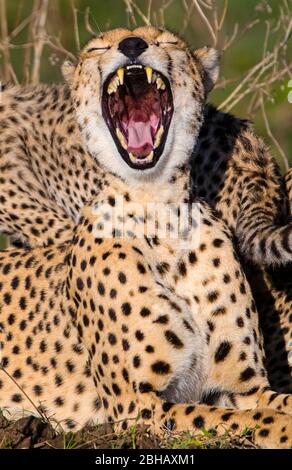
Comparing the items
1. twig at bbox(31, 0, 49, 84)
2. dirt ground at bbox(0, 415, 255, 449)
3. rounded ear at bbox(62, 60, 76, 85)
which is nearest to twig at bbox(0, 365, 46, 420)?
dirt ground at bbox(0, 415, 255, 449)

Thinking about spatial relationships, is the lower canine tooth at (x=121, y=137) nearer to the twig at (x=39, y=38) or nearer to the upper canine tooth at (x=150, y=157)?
the upper canine tooth at (x=150, y=157)

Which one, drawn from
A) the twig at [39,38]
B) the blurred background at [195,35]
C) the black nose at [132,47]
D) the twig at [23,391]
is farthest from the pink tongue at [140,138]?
the blurred background at [195,35]

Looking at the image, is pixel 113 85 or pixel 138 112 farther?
pixel 138 112

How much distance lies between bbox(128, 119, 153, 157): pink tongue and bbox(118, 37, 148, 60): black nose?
0.80 feet

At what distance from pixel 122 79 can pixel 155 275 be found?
2.03 ft

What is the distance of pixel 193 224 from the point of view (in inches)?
189

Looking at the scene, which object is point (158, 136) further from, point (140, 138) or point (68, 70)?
point (68, 70)

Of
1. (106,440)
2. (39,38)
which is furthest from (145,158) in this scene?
(39,38)

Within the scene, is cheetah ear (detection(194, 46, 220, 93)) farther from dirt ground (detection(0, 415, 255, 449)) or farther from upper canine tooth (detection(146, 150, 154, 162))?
dirt ground (detection(0, 415, 255, 449))

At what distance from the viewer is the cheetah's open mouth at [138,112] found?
471cm

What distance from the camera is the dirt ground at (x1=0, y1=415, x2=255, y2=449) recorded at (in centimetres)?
436

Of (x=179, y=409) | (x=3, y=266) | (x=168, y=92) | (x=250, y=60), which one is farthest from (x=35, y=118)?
(x=250, y=60)

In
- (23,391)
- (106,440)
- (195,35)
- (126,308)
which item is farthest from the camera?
(195,35)

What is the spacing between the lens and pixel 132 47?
4.67 meters
